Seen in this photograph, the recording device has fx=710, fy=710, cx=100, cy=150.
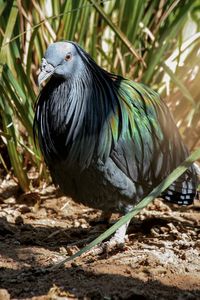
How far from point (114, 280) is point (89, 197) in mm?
790

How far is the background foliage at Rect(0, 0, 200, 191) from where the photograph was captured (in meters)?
4.22

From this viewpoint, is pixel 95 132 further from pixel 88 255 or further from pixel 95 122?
pixel 88 255

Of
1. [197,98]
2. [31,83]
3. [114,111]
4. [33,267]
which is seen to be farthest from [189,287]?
[31,83]

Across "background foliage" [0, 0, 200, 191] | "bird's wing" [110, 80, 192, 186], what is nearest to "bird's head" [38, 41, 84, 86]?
"bird's wing" [110, 80, 192, 186]

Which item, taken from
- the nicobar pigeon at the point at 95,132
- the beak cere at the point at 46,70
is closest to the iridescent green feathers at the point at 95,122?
the nicobar pigeon at the point at 95,132

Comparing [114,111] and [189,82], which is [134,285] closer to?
[114,111]

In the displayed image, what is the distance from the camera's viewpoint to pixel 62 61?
3441mm

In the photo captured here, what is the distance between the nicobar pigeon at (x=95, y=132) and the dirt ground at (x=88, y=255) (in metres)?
0.29

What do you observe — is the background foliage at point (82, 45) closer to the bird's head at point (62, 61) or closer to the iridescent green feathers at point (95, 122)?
the iridescent green feathers at point (95, 122)

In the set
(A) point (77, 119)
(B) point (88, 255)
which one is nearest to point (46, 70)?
(A) point (77, 119)

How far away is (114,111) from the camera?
3.64 m

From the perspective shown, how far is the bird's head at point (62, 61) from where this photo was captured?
338cm

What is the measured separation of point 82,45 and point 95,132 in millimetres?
1301

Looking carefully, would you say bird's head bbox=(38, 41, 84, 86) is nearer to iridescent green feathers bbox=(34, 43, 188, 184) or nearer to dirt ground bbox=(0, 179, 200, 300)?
iridescent green feathers bbox=(34, 43, 188, 184)
